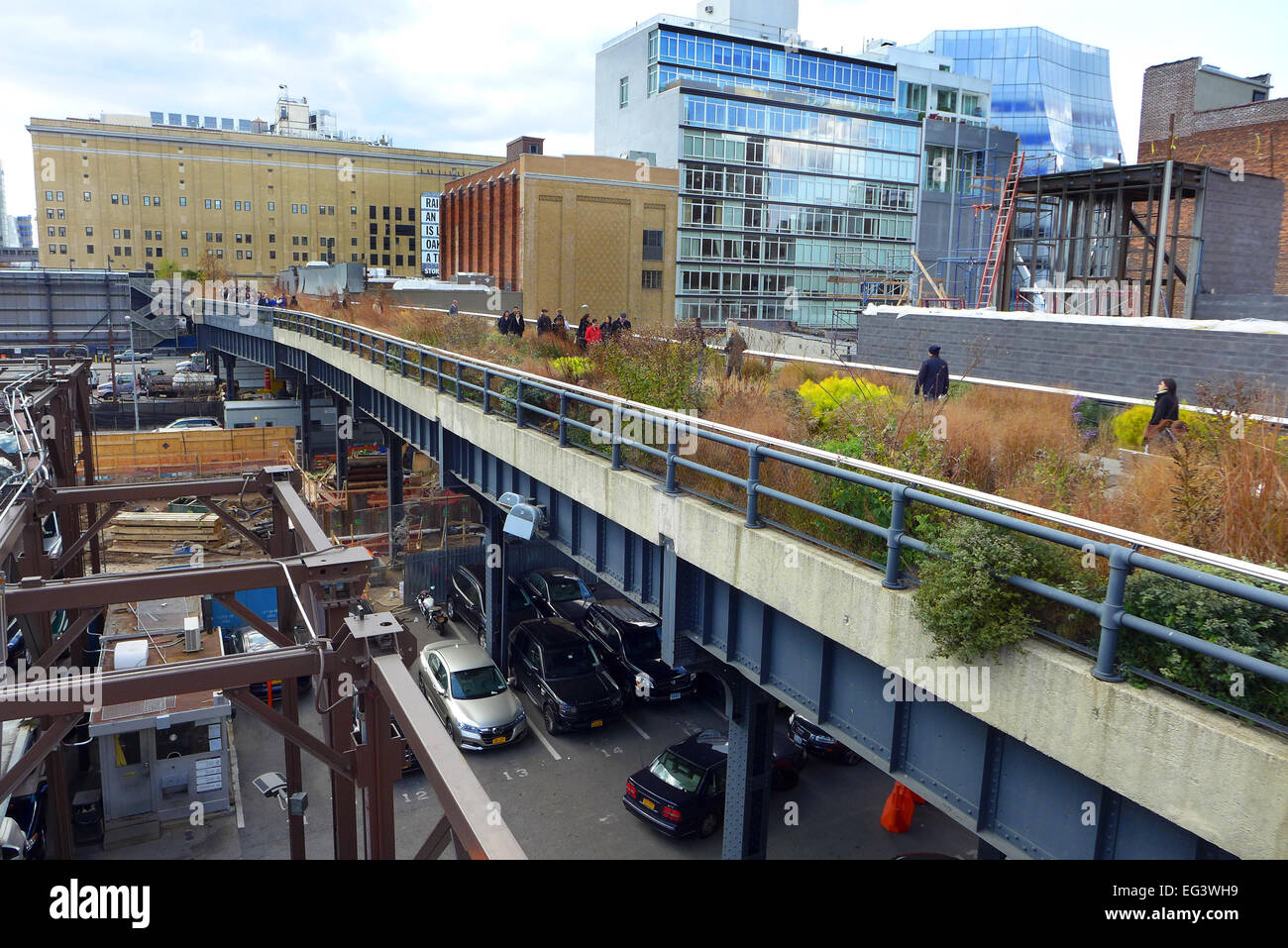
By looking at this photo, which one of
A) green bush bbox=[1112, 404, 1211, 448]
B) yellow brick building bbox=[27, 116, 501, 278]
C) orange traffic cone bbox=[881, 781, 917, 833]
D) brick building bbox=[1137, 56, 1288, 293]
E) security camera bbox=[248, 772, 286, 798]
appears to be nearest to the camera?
security camera bbox=[248, 772, 286, 798]

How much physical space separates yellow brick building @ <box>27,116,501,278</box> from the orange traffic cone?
9211cm

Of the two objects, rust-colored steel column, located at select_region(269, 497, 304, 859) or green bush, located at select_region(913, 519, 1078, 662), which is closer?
green bush, located at select_region(913, 519, 1078, 662)

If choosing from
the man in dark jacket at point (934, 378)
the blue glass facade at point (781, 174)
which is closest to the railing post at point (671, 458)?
the man in dark jacket at point (934, 378)

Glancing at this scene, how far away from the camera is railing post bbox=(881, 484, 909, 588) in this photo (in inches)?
252

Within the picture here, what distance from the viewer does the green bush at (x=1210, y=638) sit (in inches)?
187

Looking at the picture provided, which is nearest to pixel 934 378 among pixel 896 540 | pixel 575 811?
pixel 896 540

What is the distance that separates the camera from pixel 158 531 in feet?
89.1

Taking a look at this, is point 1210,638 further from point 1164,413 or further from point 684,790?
point 684,790

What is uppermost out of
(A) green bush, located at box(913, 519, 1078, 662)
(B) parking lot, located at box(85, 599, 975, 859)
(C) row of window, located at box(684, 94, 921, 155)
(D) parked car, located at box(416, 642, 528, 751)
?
(C) row of window, located at box(684, 94, 921, 155)

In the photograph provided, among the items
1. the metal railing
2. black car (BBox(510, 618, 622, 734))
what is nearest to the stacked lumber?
black car (BBox(510, 618, 622, 734))

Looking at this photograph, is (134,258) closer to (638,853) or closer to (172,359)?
(172,359)

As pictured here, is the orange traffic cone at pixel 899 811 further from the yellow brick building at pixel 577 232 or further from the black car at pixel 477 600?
the yellow brick building at pixel 577 232

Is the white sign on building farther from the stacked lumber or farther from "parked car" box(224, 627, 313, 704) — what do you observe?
"parked car" box(224, 627, 313, 704)

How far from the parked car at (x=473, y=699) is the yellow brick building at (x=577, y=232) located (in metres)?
42.4
